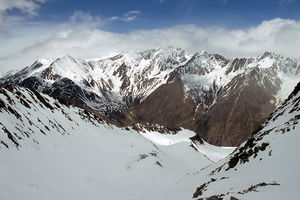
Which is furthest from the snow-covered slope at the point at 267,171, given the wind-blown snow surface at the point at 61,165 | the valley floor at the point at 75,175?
the wind-blown snow surface at the point at 61,165

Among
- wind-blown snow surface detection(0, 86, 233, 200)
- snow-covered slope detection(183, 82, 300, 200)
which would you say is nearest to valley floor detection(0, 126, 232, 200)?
wind-blown snow surface detection(0, 86, 233, 200)

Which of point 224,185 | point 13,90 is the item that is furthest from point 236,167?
point 13,90

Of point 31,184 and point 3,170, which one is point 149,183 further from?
point 3,170

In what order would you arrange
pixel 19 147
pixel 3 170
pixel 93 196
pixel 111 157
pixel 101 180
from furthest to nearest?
pixel 111 157
pixel 101 180
pixel 19 147
pixel 93 196
pixel 3 170

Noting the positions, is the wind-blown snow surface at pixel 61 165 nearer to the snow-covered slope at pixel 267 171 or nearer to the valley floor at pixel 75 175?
the valley floor at pixel 75 175

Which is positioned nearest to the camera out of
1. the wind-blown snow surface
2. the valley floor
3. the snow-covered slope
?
the snow-covered slope

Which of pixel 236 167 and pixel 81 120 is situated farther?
pixel 81 120

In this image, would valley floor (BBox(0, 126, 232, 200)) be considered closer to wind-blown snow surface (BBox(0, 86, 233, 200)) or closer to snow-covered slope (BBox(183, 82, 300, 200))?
wind-blown snow surface (BBox(0, 86, 233, 200))

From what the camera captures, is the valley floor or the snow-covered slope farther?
the valley floor
